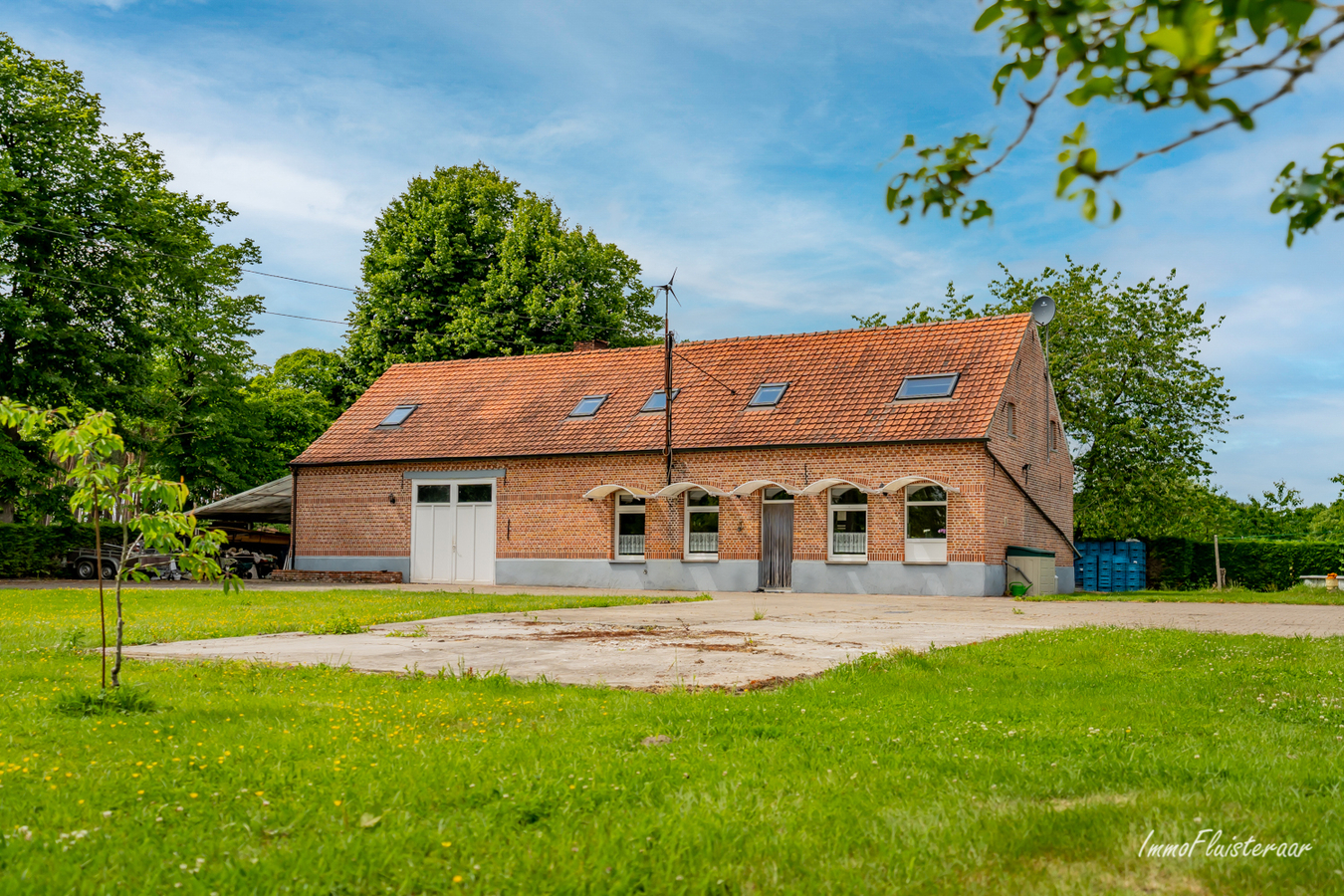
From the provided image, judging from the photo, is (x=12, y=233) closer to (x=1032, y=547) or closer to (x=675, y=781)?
(x=1032, y=547)

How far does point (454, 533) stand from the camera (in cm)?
2897

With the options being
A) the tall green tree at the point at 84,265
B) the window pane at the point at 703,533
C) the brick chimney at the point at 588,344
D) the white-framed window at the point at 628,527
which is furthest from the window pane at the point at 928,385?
the tall green tree at the point at 84,265

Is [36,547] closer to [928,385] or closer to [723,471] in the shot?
[723,471]

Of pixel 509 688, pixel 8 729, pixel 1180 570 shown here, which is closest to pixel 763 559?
pixel 1180 570

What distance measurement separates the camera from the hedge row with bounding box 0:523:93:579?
27.8 m

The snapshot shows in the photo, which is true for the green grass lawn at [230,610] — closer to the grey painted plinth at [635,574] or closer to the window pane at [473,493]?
the grey painted plinth at [635,574]

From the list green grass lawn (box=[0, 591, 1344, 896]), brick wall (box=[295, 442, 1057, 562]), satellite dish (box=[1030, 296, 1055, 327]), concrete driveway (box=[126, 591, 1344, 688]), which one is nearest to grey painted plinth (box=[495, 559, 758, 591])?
brick wall (box=[295, 442, 1057, 562])

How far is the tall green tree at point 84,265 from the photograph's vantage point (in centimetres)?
2750

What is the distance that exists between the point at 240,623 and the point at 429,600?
5.30 meters

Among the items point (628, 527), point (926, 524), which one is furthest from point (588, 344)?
point (926, 524)

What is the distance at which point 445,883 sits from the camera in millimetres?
3211

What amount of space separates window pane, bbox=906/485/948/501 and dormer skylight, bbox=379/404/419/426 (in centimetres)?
1530

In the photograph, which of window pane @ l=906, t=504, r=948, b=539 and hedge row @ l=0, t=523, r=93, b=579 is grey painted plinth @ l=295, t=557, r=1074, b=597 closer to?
window pane @ l=906, t=504, r=948, b=539

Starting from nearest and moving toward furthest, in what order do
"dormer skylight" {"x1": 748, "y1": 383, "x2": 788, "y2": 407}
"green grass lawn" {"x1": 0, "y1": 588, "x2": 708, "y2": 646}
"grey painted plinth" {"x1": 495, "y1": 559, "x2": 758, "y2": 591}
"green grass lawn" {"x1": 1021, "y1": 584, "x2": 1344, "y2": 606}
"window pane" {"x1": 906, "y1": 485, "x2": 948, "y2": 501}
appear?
"green grass lawn" {"x1": 0, "y1": 588, "x2": 708, "y2": 646} → "green grass lawn" {"x1": 1021, "y1": 584, "x2": 1344, "y2": 606} → "window pane" {"x1": 906, "y1": 485, "x2": 948, "y2": 501} → "grey painted plinth" {"x1": 495, "y1": 559, "x2": 758, "y2": 591} → "dormer skylight" {"x1": 748, "y1": 383, "x2": 788, "y2": 407}
